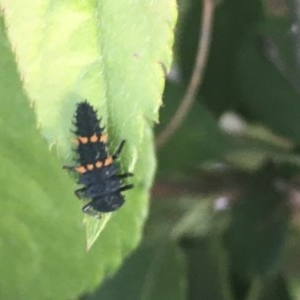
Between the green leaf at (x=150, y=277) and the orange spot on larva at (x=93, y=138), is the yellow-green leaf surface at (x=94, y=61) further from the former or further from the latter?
the green leaf at (x=150, y=277)

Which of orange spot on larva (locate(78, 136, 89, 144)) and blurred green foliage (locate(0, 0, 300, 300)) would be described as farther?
blurred green foliage (locate(0, 0, 300, 300))

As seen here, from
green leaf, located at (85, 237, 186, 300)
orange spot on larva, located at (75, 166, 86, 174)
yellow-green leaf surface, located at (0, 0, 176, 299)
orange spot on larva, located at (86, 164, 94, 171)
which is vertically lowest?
green leaf, located at (85, 237, 186, 300)

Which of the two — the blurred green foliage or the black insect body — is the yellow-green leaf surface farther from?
the blurred green foliage

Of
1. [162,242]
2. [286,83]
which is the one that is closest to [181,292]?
[162,242]

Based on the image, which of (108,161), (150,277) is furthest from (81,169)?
(150,277)

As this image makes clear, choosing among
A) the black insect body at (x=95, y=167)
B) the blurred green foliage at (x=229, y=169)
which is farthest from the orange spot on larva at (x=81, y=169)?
the blurred green foliage at (x=229, y=169)

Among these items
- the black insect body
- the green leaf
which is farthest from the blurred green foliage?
the black insect body

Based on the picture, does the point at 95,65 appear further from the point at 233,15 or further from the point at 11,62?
the point at 233,15
